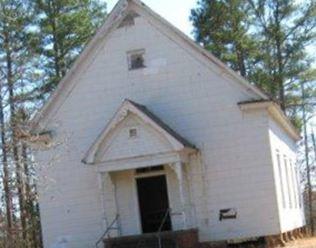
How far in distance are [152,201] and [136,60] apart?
4427 mm

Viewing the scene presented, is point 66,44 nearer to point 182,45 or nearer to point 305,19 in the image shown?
point 305,19

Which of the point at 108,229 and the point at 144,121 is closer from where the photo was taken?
the point at 144,121

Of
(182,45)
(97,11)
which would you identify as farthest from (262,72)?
(182,45)

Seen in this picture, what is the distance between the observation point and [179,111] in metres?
22.9

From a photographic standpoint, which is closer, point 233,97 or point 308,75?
point 233,97

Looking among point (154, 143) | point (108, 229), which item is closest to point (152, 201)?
point (108, 229)

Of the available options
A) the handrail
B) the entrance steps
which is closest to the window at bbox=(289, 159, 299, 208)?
the entrance steps

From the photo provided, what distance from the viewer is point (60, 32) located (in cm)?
3878

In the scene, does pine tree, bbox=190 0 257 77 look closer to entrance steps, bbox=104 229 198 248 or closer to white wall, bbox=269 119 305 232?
white wall, bbox=269 119 305 232

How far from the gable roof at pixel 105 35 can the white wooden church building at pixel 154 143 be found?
0.03m

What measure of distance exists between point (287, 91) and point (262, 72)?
1719 millimetres

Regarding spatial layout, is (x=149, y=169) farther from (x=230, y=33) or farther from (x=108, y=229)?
(x=230, y=33)

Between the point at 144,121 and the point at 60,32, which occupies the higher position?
the point at 60,32

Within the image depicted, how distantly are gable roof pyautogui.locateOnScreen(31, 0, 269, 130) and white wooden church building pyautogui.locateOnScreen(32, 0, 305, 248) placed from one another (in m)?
0.03
